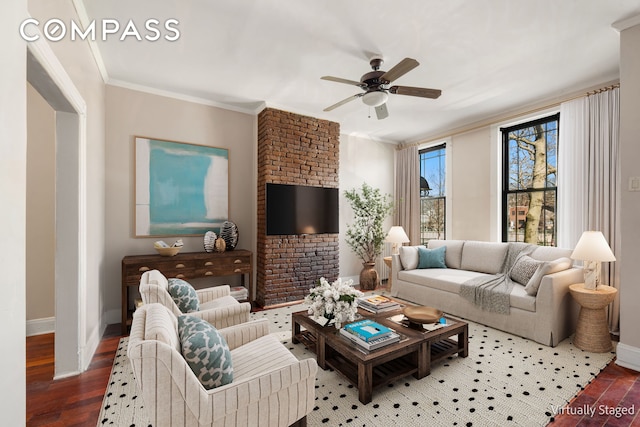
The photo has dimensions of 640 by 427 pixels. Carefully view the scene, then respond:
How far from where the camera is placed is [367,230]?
5.36 metres

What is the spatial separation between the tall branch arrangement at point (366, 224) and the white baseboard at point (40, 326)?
13.4 ft

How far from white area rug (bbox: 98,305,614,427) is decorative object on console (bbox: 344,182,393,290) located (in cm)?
246

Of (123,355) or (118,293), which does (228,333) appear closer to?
(123,355)

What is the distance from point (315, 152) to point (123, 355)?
344 cm

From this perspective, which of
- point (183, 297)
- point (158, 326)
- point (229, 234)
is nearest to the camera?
point (158, 326)

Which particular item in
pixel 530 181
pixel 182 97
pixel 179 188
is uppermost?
pixel 182 97

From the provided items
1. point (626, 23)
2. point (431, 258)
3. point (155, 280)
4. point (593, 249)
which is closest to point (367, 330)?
point (155, 280)

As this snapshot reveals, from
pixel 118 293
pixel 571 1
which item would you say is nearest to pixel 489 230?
pixel 571 1

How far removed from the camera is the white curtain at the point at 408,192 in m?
5.71

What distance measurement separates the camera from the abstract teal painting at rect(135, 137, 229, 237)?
3775 millimetres

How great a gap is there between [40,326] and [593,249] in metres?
5.69

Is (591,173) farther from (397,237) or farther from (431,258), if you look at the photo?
(397,237)

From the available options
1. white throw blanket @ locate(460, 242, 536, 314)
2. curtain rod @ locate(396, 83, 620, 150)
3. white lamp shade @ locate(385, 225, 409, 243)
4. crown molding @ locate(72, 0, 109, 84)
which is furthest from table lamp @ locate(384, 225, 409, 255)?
Result: crown molding @ locate(72, 0, 109, 84)

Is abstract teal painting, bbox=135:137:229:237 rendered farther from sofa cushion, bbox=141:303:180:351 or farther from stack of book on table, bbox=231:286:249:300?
sofa cushion, bbox=141:303:180:351
